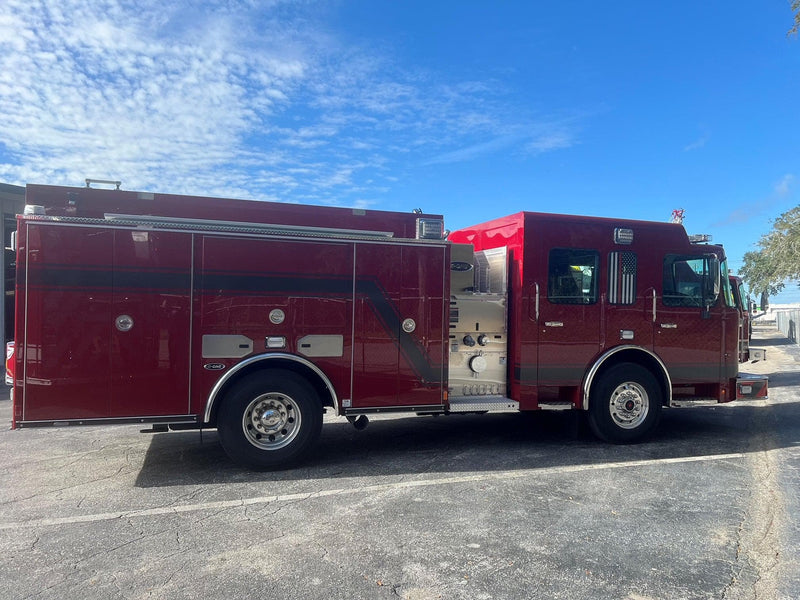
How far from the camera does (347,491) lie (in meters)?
5.38

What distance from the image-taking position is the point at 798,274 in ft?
82.4

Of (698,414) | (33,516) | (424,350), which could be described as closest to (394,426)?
(424,350)

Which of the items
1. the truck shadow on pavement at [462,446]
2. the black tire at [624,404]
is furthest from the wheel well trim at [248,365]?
the black tire at [624,404]

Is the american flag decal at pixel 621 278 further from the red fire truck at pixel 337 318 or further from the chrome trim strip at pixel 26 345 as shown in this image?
the chrome trim strip at pixel 26 345

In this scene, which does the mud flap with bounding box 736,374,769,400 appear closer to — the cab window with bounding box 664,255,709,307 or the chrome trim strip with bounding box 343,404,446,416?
the cab window with bounding box 664,255,709,307

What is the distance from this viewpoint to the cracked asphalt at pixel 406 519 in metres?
3.66

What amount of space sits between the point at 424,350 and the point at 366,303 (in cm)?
85

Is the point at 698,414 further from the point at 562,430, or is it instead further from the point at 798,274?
the point at 798,274

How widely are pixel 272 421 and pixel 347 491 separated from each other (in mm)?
1116

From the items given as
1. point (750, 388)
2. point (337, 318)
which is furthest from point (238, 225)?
point (750, 388)

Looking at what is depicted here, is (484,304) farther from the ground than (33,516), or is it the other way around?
(484,304)

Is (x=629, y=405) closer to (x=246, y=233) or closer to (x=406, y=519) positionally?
(x=406, y=519)

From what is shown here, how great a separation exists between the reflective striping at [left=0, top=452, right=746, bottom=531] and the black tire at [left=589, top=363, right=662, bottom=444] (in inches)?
25.8

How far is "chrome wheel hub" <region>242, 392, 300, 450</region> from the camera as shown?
5887 millimetres
